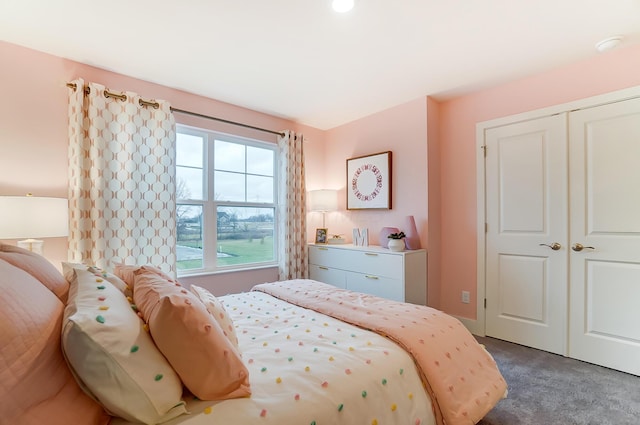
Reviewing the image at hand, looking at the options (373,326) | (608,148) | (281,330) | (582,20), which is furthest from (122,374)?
(608,148)

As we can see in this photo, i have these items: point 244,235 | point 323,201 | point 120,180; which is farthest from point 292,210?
point 120,180

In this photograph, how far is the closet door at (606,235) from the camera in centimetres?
221

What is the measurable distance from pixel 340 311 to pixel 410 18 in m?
1.95

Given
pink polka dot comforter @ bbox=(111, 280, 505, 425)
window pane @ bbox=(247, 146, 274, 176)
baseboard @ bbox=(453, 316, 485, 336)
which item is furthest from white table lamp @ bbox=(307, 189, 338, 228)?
pink polka dot comforter @ bbox=(111, 280, 505, 425)

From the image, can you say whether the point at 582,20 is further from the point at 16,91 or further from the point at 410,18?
the point at 16,91

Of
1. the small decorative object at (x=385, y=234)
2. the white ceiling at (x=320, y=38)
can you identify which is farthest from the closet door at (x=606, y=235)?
the small decorative object at (x=385, y=234)

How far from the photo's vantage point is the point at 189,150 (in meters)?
3.19

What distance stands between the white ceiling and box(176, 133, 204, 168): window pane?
52 centimetres

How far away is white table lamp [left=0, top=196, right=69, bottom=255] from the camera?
182 centimetres

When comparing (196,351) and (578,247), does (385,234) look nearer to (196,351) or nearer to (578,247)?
(578,247)

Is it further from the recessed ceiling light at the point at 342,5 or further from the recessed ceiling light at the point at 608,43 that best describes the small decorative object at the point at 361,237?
the recessed ceiling light at the point at 608,43

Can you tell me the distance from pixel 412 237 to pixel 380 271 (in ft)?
1.75

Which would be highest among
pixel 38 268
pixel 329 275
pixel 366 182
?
pixel 366 182

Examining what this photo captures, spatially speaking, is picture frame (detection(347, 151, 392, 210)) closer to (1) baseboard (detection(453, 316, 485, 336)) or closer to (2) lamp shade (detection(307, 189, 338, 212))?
(2) lamp shade (detection(307, 189, 338, 212))
